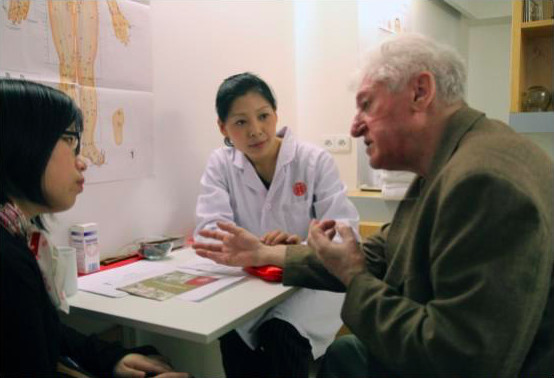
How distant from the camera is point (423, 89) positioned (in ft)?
3.19

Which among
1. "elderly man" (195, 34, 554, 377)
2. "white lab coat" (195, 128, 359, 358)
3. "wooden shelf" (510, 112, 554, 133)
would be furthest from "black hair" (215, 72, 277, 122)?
"wooden shelf" (510, 112, 554, 133)

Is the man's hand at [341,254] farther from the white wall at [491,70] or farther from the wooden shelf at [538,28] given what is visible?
the white wall at [491,70]

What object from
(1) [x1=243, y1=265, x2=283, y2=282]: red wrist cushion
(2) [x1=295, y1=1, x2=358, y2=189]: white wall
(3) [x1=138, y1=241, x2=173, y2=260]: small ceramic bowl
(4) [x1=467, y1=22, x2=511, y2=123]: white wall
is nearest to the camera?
(1) [x1=243, y1=265, x2=283, y2=282]: red wrist cushion

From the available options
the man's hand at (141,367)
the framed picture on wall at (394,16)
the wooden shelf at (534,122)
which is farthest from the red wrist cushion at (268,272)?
the framed picture on wall at (394,16)

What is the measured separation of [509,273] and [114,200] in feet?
4.42

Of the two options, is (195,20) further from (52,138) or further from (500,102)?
(500,102)

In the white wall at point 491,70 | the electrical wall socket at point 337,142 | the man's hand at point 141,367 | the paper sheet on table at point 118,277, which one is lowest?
the man's hand at point 141,367

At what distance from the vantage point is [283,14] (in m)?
2.66

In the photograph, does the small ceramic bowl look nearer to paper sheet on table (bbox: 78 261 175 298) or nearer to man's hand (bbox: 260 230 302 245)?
paper sheet on table (bbox: 78 261 175 298)

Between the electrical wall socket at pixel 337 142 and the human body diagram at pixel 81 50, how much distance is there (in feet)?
4.52

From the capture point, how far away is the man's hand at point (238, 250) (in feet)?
4.66

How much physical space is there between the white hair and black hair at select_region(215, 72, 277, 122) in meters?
0.88

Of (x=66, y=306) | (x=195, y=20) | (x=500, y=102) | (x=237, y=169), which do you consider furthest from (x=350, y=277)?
(x=500, y=102)

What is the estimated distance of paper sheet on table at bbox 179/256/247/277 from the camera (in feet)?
4.80
